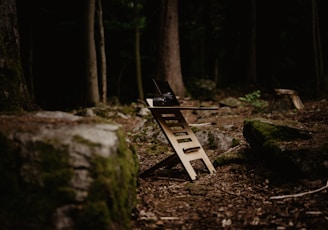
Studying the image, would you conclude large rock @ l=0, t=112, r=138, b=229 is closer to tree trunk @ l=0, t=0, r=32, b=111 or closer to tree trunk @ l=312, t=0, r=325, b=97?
tree trunk @ l=0, t=0, r=32, b=111

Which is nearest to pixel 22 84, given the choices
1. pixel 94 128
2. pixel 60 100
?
pixel 94 128

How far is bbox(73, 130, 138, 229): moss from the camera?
2.37 m

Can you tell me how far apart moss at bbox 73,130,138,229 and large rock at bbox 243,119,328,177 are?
6.66ft

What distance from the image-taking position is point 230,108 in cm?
971

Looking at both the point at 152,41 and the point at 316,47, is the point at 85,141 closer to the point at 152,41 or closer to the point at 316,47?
the point at 316,47

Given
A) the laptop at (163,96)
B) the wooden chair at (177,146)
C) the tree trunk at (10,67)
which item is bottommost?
the wooden chair at (177,146)

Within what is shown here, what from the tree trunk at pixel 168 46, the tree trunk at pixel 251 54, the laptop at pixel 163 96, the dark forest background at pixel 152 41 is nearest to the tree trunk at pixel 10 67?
the laptop at pixel 163 96

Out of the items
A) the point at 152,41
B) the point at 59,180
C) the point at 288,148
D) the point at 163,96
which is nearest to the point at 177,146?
the point at 163,96

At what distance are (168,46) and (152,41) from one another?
16.7ft

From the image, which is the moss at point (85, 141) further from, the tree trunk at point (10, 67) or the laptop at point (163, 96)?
the tree trunk at point (10, 67)

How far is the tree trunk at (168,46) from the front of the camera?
10883 mm

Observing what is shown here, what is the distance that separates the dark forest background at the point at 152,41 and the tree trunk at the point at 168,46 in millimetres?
2883

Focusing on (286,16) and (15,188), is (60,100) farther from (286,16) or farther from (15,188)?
(15,188)

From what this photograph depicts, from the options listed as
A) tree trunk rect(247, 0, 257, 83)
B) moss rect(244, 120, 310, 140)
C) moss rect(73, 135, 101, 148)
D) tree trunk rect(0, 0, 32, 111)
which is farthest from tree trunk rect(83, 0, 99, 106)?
tree trunk rect(247, 0, 257, 83)
